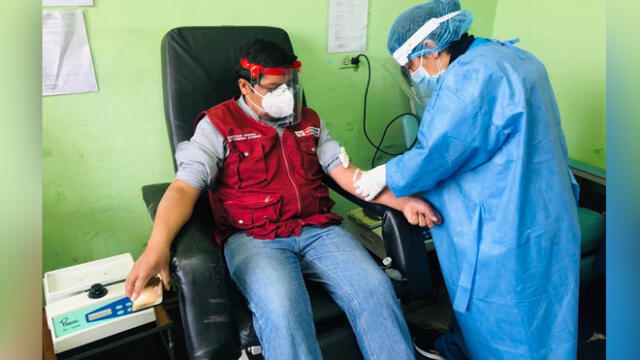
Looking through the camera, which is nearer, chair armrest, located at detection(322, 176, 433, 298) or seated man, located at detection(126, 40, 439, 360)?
seated man, located at detection(126, 40, 439, 360)

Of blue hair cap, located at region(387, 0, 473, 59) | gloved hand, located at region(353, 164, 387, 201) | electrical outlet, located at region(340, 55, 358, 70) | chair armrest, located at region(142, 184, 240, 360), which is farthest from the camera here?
electrical outlet, located at region(340, 55, 358, 70)

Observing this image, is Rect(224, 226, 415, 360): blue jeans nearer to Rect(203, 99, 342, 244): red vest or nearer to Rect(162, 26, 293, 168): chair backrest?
Rect(203, 99, 342, 244): red vest

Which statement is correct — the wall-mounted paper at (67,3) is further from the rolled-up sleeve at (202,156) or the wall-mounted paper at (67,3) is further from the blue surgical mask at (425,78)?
the blue surgical mask at (425,78)

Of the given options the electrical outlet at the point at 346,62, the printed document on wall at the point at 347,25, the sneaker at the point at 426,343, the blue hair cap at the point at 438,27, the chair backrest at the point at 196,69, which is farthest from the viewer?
the electrical outlet at the point at 346,62

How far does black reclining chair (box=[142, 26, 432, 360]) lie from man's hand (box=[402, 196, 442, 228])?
28 mm

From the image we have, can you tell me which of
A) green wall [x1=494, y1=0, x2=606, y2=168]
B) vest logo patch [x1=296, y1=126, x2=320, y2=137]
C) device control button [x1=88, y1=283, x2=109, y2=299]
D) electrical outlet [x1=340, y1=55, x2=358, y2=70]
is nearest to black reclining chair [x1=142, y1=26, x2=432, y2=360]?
vest logo patch [x1=296, y1=126, x2=320, y2=137]

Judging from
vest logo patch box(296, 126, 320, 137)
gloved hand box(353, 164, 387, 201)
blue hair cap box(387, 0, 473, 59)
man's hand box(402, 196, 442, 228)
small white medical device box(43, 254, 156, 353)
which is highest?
blue hair cap box(387, 0, 473, 59)

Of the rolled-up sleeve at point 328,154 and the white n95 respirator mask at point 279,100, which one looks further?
the rolled-up sleeve at point 328,154

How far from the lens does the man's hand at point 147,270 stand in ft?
3.48

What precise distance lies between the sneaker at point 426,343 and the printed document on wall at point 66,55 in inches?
63.5

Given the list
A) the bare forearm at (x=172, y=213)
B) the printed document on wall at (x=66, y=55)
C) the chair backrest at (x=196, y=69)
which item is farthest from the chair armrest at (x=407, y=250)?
the printed document on wall at (x=66, y=55)

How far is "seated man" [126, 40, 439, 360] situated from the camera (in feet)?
3.74

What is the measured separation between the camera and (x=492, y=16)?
8.29 ft
